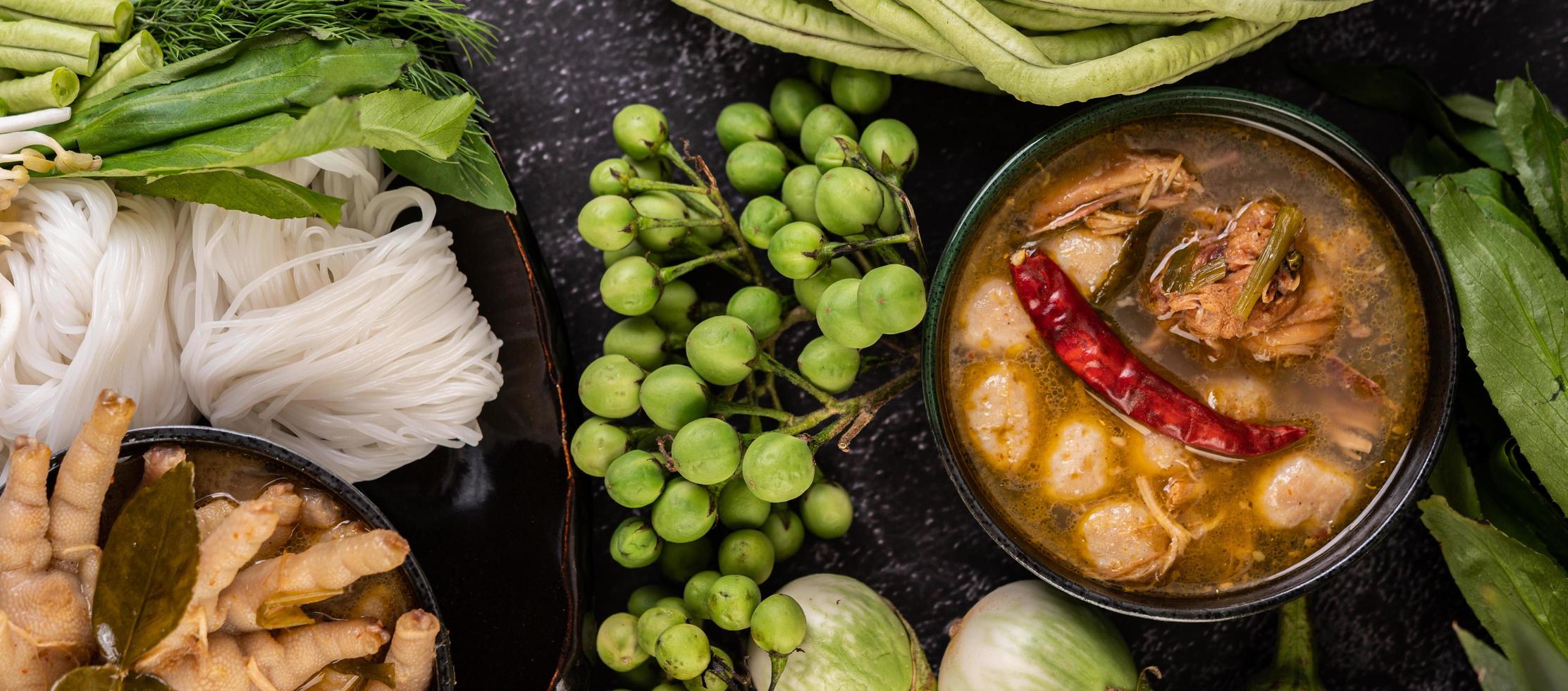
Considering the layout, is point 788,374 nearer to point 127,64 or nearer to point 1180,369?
point 1180,369

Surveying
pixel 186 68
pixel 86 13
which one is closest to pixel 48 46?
pixel 86 13

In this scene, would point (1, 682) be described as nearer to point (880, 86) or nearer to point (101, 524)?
point (101, 524)

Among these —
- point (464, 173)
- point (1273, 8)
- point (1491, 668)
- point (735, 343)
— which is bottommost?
point (1491, 668)

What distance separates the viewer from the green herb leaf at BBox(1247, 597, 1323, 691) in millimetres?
1982

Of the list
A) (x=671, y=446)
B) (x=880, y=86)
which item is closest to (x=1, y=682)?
(x=671, y=446)

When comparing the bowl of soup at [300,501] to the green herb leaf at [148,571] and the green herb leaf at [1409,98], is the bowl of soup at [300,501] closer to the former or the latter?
the green herb leaf at [148,571]

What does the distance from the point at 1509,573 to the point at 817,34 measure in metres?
1.52

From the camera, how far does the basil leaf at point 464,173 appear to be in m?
1.68

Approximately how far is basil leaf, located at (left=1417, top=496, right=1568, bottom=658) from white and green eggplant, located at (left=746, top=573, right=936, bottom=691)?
3.13 ft

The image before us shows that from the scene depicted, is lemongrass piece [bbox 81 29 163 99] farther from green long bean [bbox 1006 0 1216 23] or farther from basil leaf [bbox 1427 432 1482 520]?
basil leaf [bbox 1427 432 1482 520]

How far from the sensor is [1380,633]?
2123 mm

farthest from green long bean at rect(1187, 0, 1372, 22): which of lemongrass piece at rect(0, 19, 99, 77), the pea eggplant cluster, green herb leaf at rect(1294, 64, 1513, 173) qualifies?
lemongrass piece at rect(0, 19, 99, 77)

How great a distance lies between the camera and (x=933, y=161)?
6.89 ft

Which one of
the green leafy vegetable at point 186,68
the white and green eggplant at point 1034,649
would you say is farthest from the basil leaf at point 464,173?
the white and green eggplant at point 1034,649
